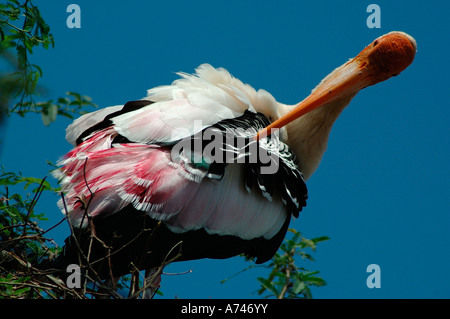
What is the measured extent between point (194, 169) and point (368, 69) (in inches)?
57.1

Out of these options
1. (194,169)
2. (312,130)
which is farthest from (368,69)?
(194,169)

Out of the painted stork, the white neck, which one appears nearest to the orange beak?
the painted stork

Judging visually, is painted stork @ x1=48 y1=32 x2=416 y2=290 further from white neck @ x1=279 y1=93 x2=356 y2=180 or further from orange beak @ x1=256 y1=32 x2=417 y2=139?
white neck @ x1=279 y1=93 x2=356 y2=180

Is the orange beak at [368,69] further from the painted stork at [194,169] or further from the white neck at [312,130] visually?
the white neck at [312,130]

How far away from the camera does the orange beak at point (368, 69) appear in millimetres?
4484

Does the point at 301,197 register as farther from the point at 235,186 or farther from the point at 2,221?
the point at 2,221

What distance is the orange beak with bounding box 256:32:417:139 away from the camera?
4.48 meters

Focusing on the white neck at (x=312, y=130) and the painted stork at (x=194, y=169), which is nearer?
the painted stork at (x=194, y=169)

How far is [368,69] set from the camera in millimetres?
4562

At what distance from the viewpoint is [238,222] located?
4.18m

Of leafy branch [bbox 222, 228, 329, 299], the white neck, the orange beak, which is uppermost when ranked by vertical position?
the orange beak

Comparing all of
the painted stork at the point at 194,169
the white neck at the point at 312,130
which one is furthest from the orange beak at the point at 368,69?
the white neck at the point at 312,130
